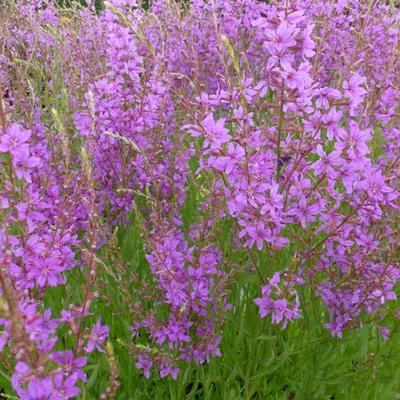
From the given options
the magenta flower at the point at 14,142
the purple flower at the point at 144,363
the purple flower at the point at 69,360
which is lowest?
the purple flower at the point at 144,363

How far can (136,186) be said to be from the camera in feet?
10.4

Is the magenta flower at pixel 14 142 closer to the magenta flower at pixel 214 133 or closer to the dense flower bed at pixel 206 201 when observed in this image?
the dense flower bed at pixel 206 201

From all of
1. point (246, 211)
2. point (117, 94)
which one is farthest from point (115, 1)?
point (246, 211)

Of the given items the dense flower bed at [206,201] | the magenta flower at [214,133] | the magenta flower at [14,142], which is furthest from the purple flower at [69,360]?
the magenta flower at [214,133]

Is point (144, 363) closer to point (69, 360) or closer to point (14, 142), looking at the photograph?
point (69, 360)

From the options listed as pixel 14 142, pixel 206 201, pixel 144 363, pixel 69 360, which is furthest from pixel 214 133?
pixel 144 363

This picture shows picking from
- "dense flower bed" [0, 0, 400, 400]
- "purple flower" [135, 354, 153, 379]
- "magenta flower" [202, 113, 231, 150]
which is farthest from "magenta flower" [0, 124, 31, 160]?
"purple flower" [135, 354, 153, 379]

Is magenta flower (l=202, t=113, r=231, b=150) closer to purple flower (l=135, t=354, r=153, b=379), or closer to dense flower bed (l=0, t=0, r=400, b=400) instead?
dense flower bed (l=0, t=0, r=400, b=400)

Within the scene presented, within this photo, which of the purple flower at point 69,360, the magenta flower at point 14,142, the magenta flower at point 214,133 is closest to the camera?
the purple flower at point 69,360

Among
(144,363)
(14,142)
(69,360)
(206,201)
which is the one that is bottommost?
(144,363)

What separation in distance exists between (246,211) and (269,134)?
346 millimetres

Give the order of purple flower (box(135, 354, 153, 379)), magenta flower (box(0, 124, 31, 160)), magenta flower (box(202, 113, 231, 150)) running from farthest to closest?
1. purple flower (box(135, 354, 153, 379))
2. magenta flower (box(202, 113, 231, 150))
3. magenta flower (box(0, 124, 31, 160))

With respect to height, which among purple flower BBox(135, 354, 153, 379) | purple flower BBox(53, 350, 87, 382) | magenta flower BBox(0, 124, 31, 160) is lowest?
purple flower BBox(135, 354, 153, 379)

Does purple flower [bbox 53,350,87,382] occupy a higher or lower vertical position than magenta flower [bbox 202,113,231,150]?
lower
